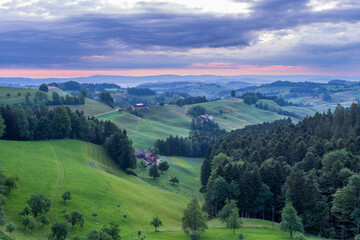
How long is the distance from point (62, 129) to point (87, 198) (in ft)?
193

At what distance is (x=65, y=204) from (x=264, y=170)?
50913 millimetres

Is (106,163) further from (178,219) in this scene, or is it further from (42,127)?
(178,219)

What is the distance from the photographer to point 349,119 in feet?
378

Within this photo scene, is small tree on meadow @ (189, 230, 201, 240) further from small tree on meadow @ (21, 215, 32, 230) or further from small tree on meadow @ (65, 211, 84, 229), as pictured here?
small tree on meadow @ (21, 215, 32, 230)

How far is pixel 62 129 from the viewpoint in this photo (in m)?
118

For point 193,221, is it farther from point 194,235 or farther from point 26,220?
point 26,220

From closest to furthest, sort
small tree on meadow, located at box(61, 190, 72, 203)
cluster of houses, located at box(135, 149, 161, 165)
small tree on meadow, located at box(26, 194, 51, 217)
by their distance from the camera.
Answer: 1. small tree on meadow, located at box(26, 194, 51, 217)
2. small tree on meadow, located at box(61, 190, 72, 203)
3. cluster of houses, located at box(135, 149, 161, 165)

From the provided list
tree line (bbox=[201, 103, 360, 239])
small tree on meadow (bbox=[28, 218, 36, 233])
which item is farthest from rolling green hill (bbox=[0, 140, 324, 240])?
tree line (bbox=[201, 103, 360, 239])

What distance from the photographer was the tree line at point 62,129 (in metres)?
106

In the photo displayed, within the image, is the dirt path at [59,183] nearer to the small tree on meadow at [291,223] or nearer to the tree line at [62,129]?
the tree line at [62,129]

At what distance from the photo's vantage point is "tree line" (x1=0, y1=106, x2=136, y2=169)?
349 ft

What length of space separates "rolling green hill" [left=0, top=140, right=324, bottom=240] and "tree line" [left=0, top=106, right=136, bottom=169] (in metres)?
10.5

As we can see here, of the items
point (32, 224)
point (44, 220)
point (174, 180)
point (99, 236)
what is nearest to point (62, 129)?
point (174, 180)

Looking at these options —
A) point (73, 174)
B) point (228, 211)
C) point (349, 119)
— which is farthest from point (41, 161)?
point (349, 119)
